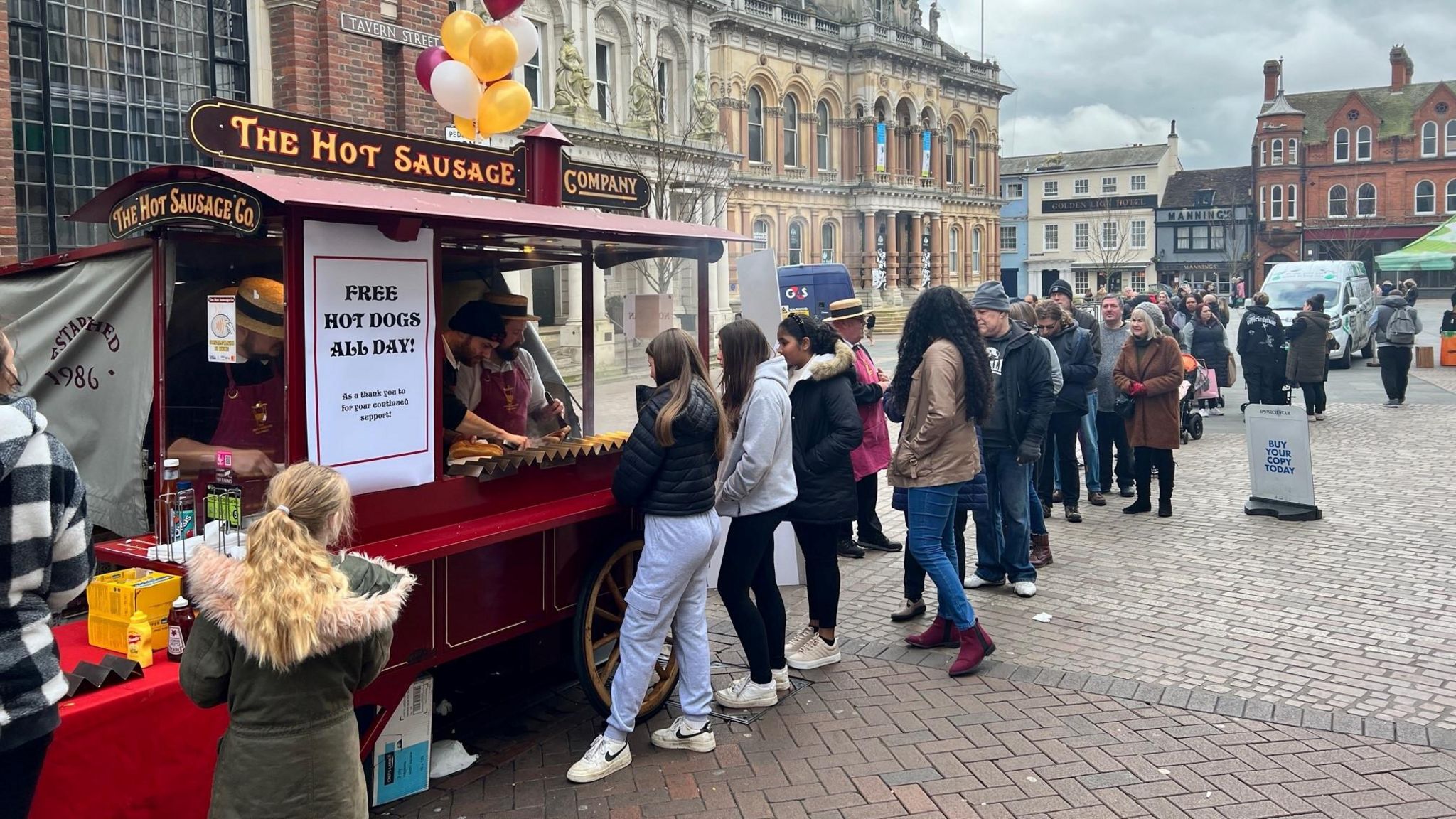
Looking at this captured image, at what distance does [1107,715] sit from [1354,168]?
69053 mm

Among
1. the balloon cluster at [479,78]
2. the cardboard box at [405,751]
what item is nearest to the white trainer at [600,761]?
the cardboard box at [405,751]

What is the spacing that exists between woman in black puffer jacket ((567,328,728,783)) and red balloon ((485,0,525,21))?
3207 millimetres

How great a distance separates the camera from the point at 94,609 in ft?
11.9

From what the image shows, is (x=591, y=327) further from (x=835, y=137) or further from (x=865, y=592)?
(x=835, y=137)

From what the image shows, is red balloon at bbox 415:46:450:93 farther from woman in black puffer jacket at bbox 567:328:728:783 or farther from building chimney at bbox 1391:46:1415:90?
building chimney at bbox 1391:46:1415:90

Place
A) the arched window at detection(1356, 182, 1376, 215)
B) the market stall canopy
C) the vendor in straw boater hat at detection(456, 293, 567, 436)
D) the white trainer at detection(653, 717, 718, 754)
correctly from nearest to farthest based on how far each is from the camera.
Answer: the market stall canopy < the white trainer at detection(653, 717, 718, 754) < the vendor in straw boater hat at detection(456, 293, 567, 436) < the arched window at detection(1356, 182, 1376, 215)

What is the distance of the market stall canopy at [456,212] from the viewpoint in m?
3.62

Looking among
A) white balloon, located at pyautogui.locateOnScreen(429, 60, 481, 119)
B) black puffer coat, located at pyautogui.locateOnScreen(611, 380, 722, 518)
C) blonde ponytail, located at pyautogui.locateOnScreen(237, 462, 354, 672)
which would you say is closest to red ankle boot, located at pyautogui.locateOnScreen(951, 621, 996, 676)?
black puffer coat, located at pyautogui.locateOnScreen(611, 380, 722, 518)

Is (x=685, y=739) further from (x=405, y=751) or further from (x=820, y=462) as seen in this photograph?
(x=820, y=462)

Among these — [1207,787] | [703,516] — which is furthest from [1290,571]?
[703,516]

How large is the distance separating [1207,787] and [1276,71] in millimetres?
73541

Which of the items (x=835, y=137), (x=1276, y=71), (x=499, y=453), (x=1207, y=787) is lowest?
(x=1207, y=787)

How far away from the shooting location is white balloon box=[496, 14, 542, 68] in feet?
22.2

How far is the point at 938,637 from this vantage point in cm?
615
